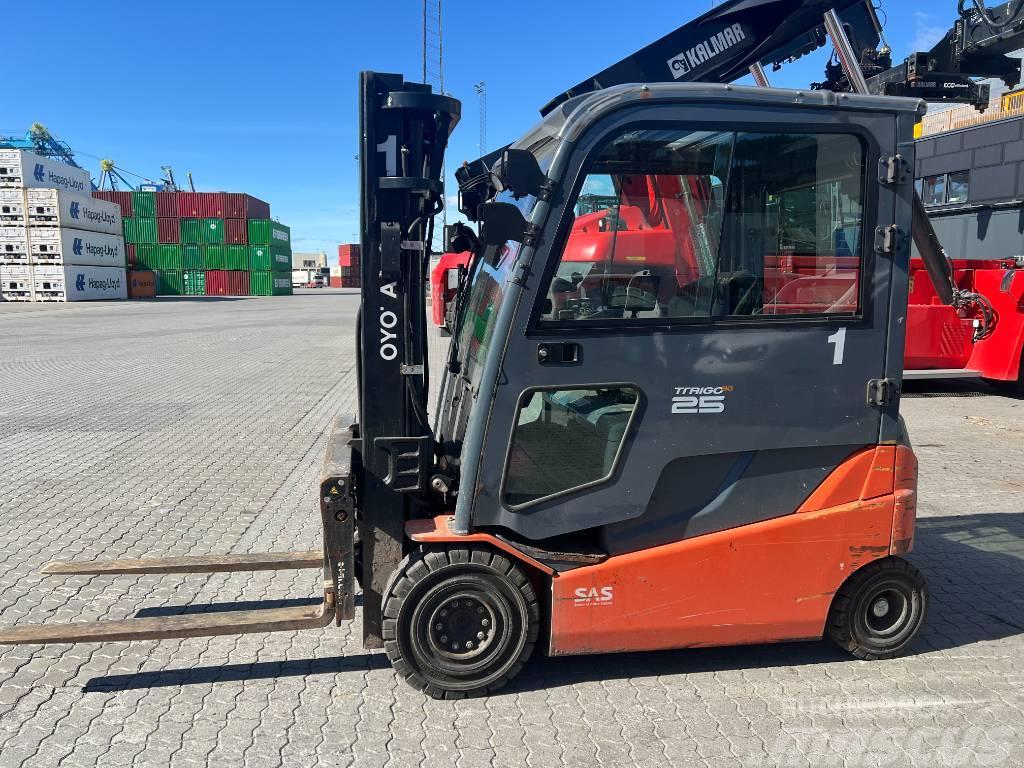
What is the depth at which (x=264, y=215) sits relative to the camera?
72.4 metres

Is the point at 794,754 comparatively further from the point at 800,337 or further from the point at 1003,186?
the point at 1003,186

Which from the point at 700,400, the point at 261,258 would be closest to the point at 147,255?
the point at 261,258

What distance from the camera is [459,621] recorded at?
3.26m

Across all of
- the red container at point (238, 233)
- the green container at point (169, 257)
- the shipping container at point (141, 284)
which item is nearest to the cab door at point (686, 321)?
the shipping container at point (141, 284)

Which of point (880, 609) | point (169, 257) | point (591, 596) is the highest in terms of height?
point (169, 257)

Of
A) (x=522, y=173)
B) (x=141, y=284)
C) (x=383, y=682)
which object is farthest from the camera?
(x=141, y=284)

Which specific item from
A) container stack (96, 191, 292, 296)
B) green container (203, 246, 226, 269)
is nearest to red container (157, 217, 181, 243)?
container stack (96, 191, 292, 296)

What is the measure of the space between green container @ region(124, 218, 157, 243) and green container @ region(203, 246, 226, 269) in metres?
4.23

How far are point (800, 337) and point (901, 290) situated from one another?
0.48 m

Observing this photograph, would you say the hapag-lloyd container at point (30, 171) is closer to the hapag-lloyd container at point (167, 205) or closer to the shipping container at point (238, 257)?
the hapag-lloyd container at point (167, 205)

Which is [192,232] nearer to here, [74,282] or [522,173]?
[74,282]

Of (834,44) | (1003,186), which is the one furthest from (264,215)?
(834,44)

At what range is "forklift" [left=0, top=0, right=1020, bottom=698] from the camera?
3.03 metres

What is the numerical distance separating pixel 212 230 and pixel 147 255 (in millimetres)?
5580
